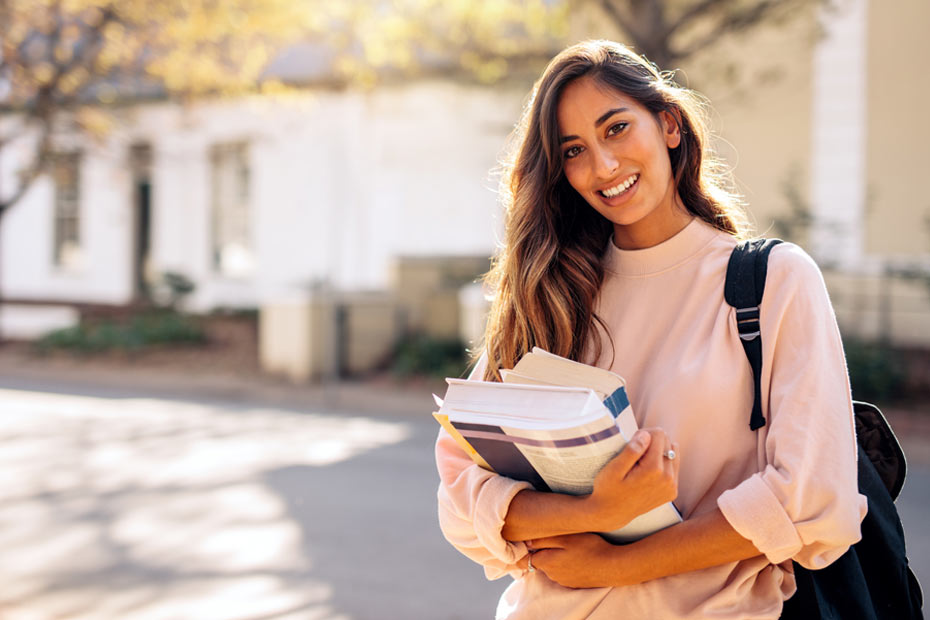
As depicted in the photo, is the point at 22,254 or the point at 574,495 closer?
the point at 574,495

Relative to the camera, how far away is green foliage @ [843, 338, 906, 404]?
33.5ft

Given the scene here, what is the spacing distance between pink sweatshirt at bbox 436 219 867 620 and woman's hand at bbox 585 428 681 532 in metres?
0.12

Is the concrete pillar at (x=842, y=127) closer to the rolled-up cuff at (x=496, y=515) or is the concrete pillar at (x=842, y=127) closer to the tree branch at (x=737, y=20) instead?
the tree branch at (x=737, y=20)

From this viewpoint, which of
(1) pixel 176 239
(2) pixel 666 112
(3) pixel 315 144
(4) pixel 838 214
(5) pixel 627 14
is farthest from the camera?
(1) pixel 176 239

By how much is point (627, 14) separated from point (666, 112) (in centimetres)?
1057

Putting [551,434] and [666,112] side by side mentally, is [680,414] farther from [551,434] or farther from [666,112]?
[666,112]

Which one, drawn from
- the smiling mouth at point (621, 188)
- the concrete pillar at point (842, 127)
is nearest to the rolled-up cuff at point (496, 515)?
the smiling mouth at point (621, 188)

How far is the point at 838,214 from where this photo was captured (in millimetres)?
13070

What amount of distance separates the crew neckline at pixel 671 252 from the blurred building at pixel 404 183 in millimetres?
5749

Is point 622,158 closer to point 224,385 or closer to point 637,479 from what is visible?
point 637,479

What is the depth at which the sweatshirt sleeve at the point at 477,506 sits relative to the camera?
1.78 meters

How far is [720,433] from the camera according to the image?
1.70 m

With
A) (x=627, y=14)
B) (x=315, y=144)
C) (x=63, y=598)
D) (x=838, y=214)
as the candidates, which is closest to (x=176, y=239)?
(x=315, y=144)

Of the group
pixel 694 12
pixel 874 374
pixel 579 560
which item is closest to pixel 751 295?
pixel 579 560
